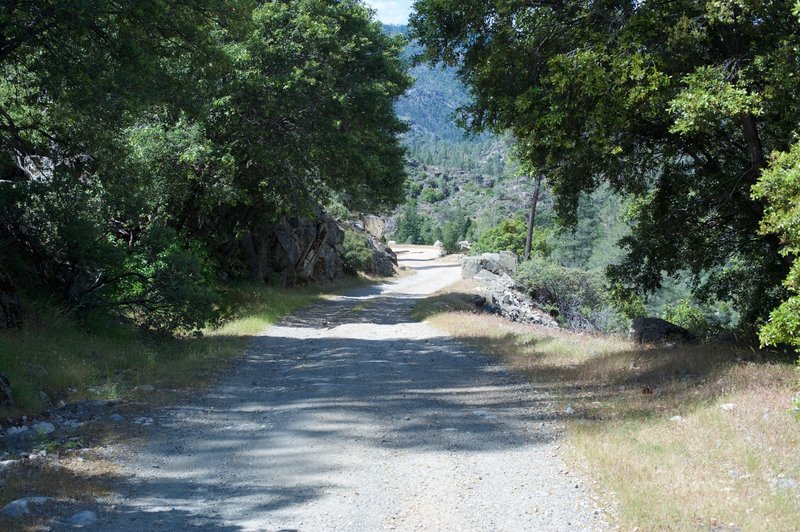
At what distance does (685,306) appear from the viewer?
2955 cm

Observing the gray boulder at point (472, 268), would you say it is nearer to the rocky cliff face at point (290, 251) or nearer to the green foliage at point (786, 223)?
the rocky cliff face at point (290, 251)

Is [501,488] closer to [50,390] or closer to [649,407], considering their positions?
[649,407]

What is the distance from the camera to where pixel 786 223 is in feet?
21.4

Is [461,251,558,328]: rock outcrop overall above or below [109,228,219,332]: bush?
below

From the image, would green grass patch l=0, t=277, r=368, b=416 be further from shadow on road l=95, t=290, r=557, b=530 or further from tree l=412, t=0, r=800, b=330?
tree l=412, t=0, r=800, b=330

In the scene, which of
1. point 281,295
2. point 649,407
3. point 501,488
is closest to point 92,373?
point 501,488

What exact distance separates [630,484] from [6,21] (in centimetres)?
991

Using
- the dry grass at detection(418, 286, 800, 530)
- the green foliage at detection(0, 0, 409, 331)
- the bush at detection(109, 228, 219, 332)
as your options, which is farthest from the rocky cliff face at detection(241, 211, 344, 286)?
the dry grass at detection(418, 286, 800, 530)

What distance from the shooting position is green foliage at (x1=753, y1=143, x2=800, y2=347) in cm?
600

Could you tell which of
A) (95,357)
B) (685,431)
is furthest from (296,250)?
(685,431)

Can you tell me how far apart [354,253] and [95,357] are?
32.0 m

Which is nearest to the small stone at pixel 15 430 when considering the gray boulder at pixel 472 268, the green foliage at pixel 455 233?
the gray boulder at pixel 472 268

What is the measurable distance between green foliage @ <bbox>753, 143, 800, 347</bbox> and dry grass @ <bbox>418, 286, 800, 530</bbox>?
1.07 m

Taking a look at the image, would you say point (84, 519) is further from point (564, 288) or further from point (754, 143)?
point (564, 288)
